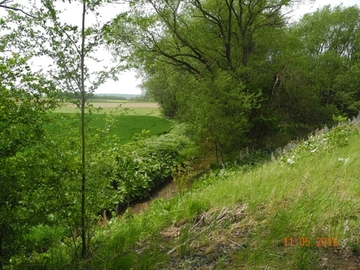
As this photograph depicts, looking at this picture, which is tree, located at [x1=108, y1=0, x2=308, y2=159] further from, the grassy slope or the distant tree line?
the grassy slope

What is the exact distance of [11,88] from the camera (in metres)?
3.10

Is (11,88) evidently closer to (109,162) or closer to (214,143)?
(109,162)

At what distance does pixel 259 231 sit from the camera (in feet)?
10.4

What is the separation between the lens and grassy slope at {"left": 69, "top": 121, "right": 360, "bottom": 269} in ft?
8.81

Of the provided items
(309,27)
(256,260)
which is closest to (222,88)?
(256,260)

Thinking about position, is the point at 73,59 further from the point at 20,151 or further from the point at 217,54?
the point at 217,54

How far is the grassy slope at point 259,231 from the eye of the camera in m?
2.69

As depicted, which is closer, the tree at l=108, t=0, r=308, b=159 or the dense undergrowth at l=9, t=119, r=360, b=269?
the dense undergrowth at l=9, t=119, r=360, b=269

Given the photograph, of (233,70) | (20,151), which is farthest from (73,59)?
(233,70)

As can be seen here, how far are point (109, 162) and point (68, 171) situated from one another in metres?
0.52

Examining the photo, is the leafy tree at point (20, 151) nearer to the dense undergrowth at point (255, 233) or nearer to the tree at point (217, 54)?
the dense undergrowth at point (255, 233)
